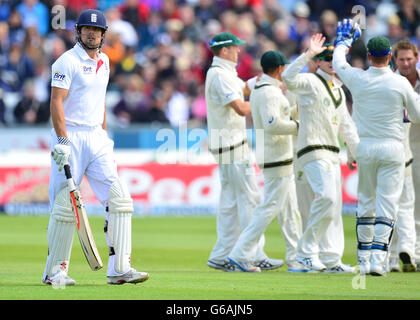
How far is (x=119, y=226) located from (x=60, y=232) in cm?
60

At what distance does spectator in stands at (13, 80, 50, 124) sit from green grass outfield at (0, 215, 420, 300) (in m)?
5.89

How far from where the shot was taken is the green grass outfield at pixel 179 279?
7637 millimetres

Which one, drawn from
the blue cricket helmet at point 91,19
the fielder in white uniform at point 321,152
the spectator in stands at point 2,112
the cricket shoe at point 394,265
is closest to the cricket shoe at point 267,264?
the fielder in white uniform at point 321,152

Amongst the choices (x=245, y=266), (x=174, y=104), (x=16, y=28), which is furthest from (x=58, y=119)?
(x=16, y=28)

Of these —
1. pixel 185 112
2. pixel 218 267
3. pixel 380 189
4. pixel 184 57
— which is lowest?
pixel 218 267

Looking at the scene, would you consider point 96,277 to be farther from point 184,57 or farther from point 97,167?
point 184,57

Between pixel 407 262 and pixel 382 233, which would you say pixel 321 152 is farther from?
pixel 407 262

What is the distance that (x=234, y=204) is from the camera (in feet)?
35.7

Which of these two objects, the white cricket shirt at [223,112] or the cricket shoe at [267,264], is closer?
the cricket shoe at [267,264]

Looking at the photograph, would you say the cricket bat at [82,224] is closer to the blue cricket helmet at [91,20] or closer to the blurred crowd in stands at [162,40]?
the blue cricket helmet at [91,20]

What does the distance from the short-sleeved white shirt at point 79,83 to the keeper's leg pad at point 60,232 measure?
670 mm
